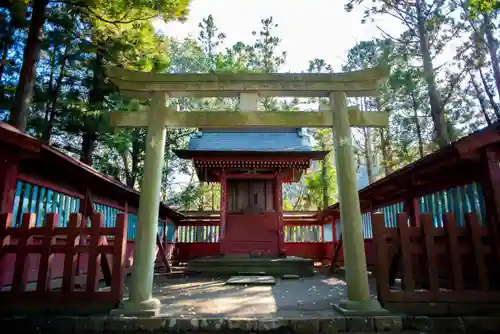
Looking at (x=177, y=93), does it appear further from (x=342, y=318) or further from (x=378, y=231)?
(x=342, y=318)

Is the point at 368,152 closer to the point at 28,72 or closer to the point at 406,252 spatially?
the point at 406,252

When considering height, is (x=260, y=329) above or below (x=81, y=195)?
below

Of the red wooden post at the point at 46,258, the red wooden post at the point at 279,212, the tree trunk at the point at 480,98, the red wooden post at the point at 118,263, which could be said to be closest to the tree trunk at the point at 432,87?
the tree trunk at the point at 480,98

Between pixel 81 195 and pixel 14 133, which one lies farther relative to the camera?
pixel 81 195

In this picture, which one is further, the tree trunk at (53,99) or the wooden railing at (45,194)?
the tree trunk at (53,99)

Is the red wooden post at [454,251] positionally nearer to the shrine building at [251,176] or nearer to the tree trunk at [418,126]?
the shrine building at [251,176]

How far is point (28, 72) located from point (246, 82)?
6569 millimetres

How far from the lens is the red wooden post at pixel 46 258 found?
470cm

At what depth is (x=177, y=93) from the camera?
5910mm

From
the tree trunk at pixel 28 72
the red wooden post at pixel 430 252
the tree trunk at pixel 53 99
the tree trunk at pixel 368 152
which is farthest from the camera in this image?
the tree trunk at pixel 368 152

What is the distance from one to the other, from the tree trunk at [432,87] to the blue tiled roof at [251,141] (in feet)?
17.1

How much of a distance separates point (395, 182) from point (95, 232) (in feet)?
24.2

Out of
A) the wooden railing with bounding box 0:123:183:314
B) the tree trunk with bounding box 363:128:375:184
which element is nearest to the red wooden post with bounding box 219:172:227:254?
the wooden railing with bounding box 0:123:183:314

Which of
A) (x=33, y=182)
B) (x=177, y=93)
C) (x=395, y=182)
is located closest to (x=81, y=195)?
(x=33, y=182)
